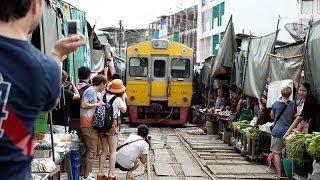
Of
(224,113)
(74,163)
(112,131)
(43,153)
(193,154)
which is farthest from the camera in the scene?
(224,113)

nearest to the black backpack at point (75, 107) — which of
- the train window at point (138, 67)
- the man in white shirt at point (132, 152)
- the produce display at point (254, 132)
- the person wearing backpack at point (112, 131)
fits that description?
the person wearing backpack at point (112, 131)

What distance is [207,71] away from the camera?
2097 cm

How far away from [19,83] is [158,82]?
18054 millimetres

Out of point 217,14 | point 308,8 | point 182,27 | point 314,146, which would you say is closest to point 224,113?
point 314,146

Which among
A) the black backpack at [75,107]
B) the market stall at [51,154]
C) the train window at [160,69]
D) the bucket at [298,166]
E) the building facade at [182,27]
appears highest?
the building facade at [182,27]

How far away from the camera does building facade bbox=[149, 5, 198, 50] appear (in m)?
50.8

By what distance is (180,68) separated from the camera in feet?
66.5

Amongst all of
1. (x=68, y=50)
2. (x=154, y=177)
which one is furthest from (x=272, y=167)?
(x=68, y=50)

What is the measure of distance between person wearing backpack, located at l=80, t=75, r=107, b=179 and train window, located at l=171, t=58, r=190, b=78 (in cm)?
1168

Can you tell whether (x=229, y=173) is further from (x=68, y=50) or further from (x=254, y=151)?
(x=68, y=50)

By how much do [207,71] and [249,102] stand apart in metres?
7.36

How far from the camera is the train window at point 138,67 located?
20062mm

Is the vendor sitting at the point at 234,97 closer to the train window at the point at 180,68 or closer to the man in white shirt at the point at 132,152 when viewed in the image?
the train window at the point at 180,68

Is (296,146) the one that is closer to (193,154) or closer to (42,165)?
(42,165)
